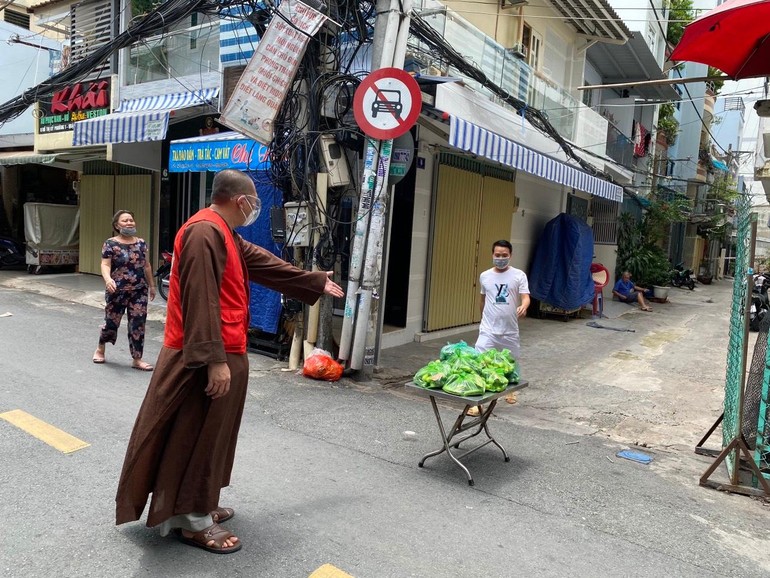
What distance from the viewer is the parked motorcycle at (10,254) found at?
14.2 metres

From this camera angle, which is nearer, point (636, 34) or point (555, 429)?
point (555, 429)

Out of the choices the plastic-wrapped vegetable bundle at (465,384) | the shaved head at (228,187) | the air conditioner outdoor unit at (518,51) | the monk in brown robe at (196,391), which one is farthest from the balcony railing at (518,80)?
the monk in brown robe at (196,391)

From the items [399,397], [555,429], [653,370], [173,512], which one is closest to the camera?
[173,512]

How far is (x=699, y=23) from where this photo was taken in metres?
4.74

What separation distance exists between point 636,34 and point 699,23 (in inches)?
455

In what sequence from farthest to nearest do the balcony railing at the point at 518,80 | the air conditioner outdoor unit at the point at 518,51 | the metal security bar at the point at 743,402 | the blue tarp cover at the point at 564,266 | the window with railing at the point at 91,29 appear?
the blue tarp cover at the point at 564,266
the window with railing at the point at 91,29
the air conditioner outdoor unit at the point at 518,51
the balcony railing at the point at 518,80
the metal security bar at the point at 743,402

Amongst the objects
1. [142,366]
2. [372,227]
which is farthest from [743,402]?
[142,366]

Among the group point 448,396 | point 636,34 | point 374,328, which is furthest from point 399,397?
point 636,34

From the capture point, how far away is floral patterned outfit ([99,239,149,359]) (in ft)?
20.7

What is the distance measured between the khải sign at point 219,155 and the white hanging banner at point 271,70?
64 cm

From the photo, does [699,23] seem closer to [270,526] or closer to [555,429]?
[555,429]

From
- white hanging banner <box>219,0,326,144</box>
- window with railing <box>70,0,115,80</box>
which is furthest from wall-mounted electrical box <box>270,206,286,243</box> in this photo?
window with railing <box>70,0,115,80</box>

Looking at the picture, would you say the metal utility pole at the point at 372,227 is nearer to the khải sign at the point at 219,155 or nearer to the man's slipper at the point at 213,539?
the khải sign at the point at 219,155

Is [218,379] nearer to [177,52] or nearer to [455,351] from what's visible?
[455,351]
